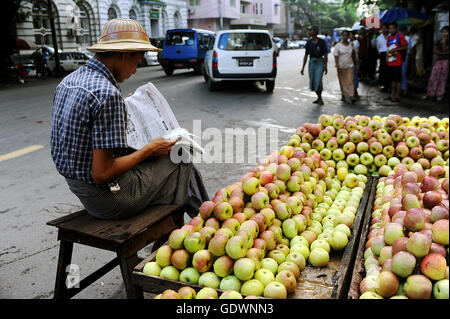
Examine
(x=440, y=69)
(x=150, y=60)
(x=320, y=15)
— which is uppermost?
(x=320, y=15)

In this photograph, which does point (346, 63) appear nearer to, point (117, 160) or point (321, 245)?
point (321, 245)

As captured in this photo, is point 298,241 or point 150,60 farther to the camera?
point 150,60

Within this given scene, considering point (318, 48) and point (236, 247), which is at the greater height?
point (318, 48)

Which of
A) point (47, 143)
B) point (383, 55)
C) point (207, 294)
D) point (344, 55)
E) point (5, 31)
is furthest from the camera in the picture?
point (5, 31)

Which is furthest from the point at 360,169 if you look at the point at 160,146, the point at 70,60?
the point at 70,60

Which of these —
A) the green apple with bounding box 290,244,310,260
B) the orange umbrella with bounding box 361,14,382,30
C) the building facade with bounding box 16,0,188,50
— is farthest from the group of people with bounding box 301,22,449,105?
the building facade with bounding box 16,0,188,50

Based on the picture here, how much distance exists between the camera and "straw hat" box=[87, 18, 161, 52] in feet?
7.86

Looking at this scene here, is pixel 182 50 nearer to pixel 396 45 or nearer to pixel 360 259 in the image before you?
pixel 396 45

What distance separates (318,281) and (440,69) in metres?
10.2

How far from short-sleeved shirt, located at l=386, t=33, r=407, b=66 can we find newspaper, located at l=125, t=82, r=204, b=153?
8.92 metres

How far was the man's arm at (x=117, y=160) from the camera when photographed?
7.29 feet

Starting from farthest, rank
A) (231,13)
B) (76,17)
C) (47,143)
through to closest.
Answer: (231,13) < (76,17) < (47,143)

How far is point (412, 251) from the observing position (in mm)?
1746

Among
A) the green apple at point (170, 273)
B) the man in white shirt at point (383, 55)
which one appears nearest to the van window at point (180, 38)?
the man in white shirt at point (383, 55)
